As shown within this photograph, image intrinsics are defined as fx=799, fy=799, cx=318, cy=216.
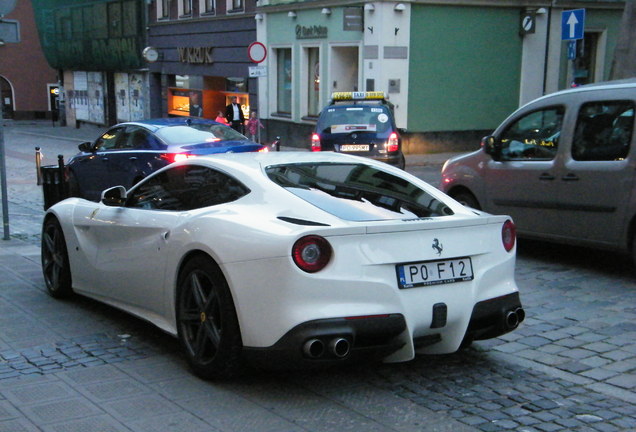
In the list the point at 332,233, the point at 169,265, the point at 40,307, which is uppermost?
the point at 332,233

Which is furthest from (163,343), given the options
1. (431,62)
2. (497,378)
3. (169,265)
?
(431,62)

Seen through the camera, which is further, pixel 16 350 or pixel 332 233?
pixel 16 350

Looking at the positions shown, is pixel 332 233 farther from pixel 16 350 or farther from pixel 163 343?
pixel 16 350

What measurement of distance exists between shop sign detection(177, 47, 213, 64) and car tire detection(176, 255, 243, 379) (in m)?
27.5

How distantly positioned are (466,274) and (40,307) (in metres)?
3.86

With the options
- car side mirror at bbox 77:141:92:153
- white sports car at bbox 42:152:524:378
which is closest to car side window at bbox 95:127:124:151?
car side mirror at bbox 77:141:92:153

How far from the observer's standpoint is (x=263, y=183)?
5.09 metres

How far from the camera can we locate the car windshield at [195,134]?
39.6 ft

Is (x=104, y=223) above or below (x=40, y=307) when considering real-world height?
above

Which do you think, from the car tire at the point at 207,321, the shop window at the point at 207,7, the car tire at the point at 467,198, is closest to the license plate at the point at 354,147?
the car tire at the point at 467,198

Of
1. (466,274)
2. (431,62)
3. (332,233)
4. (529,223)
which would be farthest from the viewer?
(431,62)

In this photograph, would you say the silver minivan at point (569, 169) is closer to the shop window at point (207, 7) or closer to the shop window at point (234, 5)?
the shop window at point (234, 5)

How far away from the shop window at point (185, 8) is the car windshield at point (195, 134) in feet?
74.0

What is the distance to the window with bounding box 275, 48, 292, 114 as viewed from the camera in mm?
27578
